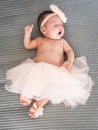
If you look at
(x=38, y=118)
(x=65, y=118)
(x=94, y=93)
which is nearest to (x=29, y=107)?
(x=38, y=118)

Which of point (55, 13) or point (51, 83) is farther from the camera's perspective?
point (55, 13)

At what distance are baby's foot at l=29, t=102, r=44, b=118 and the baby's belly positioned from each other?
0.21 m

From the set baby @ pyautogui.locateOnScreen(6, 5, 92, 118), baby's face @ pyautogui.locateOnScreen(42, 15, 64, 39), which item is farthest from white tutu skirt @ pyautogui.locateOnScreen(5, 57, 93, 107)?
baby's face @ pyautogui.locateOnScreen(42, 15, 64, 39)

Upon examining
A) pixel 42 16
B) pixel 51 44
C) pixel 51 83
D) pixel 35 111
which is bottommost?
pixel 35 111

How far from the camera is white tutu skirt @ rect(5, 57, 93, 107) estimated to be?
118 centimetres

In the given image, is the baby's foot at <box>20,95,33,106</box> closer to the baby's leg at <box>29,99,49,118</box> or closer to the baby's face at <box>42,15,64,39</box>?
the baby's leg at <box>29,99,49,118</box>

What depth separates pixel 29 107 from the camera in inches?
49.5

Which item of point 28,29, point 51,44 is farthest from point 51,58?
point 28,29

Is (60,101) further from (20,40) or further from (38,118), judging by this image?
(20,40)

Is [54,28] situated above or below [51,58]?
above

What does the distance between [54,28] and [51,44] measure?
8 cm

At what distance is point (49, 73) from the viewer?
119 centimetres

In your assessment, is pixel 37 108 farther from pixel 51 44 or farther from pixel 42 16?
pixel 42 16

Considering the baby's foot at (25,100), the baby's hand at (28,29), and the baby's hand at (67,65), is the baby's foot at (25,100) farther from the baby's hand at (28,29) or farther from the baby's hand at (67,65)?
the baby's hand at (28,29)
